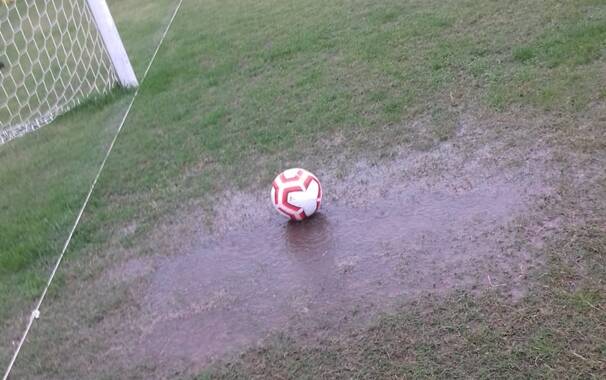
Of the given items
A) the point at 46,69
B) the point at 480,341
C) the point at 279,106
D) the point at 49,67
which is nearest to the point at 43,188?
the point at 279,106

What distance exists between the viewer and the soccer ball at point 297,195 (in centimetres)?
353

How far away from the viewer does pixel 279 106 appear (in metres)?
5.06

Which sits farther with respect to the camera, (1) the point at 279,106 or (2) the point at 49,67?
(2) the point at 49,67

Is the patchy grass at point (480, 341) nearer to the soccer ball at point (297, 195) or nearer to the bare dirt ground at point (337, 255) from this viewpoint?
the bare dirt ground at point (337, 255)

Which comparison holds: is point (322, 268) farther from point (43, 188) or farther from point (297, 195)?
point (43, 188)

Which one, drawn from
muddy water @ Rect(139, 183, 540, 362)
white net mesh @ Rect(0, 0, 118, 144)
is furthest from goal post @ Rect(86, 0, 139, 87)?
muddy water @ Rect(139, 183, 540, 362)

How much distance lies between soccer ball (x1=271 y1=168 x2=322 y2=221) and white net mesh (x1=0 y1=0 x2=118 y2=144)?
9.93 ft

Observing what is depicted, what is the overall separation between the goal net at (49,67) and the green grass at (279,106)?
327mm

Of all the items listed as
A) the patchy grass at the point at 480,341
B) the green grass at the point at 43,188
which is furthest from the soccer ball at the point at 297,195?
the green grass at the point at 43,188

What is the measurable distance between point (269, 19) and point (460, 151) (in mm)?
3981

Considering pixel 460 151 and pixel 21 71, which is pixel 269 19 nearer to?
pixel 21 71

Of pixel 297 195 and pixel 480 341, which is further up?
pixel 297 195

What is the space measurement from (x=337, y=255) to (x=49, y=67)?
15.9 feet

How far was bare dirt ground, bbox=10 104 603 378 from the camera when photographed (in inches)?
115
